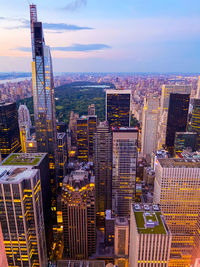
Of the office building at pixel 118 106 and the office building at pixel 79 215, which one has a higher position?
the office building at pixel 118 106

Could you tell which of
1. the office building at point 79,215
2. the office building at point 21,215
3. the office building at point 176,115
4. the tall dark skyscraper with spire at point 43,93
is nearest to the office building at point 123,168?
the office building at point 79,215

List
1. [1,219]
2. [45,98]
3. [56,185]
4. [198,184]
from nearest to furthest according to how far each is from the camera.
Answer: [1,219]
[198,184]
[45,98]
[56,185]

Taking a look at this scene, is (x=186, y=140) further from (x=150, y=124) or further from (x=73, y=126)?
(x=73, y=126)

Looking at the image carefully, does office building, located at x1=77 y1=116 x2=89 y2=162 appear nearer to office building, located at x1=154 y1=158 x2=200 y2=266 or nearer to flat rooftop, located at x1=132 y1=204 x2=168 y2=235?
office building, located at x1=154 y1=158 x2=200 y2=266

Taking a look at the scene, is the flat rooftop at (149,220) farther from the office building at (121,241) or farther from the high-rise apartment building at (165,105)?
the high-rise apartment building at (165,105)

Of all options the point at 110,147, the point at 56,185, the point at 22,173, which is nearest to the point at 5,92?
the point at 56,185

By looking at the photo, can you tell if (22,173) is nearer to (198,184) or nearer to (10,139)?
(198,184)

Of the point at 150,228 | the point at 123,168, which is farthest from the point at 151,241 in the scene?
the point at 123,168

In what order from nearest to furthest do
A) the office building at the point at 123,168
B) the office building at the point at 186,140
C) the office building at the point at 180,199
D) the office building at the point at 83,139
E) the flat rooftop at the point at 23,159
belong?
the office building at the point at 180,199, the flat rooftop at the point at 23,159, the office building at the point at 123,168, the office building at the point at 186,140, the office building at the point at 83,139
